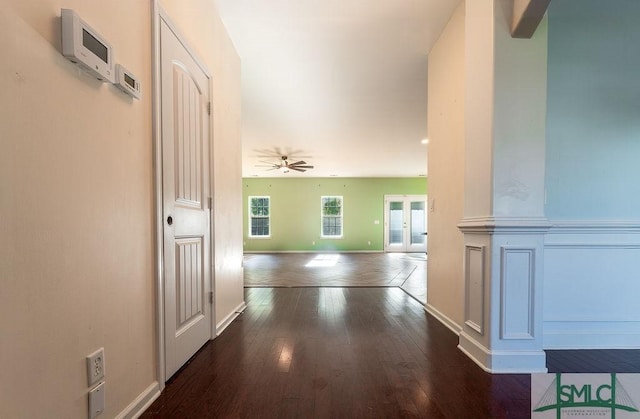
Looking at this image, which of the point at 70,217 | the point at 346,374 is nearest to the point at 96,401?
the point at 70,217

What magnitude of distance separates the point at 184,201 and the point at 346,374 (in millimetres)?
1469

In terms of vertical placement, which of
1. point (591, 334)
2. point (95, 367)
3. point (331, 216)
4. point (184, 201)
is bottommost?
point (591, 334)

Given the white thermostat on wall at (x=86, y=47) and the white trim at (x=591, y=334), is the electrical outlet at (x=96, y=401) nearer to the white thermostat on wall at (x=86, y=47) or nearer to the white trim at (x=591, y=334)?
the white thermostat on wall at (x=86, y=47)

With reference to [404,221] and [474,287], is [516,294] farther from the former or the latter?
[404,221]

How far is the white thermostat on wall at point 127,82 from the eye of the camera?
1.23 metres

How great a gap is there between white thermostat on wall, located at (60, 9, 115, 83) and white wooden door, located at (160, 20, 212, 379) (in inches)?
18.0

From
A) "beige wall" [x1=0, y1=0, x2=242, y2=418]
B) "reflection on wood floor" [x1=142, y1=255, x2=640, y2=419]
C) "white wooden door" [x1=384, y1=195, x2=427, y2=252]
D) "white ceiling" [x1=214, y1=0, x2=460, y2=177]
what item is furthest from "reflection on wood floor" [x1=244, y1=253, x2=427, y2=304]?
"white wooden door" [x1=384, y1=195, x2=427, y2=252]

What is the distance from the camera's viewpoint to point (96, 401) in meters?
1.12

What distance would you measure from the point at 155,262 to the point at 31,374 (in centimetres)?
68

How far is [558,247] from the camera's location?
6.93ft

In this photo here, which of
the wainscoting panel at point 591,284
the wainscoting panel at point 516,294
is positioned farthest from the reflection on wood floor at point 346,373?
the wainscoting panel at point 516,294

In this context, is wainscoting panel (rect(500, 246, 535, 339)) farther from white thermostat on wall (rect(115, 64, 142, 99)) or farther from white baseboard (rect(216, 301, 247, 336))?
white thermostat on wall (rect(115, 64, 142, 99))

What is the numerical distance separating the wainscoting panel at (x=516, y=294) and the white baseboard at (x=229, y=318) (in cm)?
205

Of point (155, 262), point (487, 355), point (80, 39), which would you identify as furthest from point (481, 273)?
point (80, 39)
